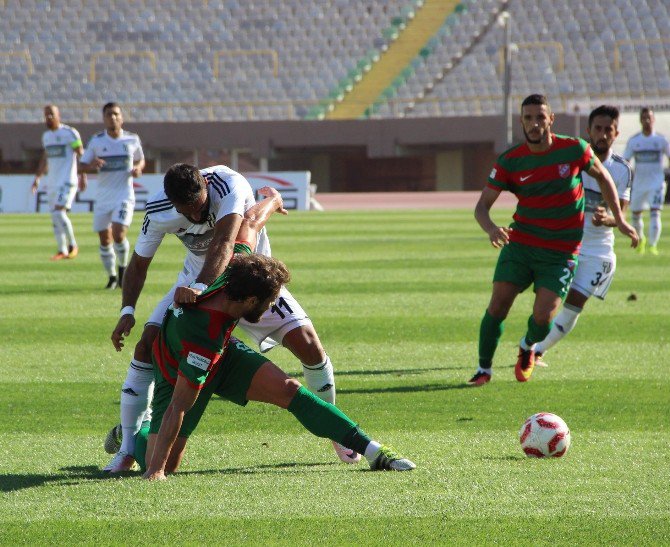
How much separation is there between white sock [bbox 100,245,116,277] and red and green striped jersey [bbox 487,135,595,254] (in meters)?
7.13

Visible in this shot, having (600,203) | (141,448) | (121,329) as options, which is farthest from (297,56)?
(141,448)

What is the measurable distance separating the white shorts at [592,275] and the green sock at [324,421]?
401 cm

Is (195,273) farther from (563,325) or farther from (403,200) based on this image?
(403,200)

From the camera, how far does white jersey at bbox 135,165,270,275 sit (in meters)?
5.46

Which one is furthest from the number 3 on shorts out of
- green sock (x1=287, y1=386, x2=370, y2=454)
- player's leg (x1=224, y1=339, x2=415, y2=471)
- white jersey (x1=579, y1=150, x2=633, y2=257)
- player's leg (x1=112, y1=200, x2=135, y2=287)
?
player's leg (x1=112, y1=200, x2=135, y2=287)

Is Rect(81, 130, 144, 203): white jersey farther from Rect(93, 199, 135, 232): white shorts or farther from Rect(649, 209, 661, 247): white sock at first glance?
Rect(649, 209, 661, 247): white sock

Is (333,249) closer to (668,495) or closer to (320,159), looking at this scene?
(668,495)

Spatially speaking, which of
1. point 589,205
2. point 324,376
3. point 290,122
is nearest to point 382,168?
point 290,122

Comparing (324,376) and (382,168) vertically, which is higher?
(324,376)

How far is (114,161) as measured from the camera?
14258 millimetres

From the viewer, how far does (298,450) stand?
5.78 meters

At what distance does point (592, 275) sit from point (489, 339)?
139 cm

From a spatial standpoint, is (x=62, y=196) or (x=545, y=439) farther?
(x=62, y=196)

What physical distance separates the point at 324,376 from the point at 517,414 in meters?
1.47
